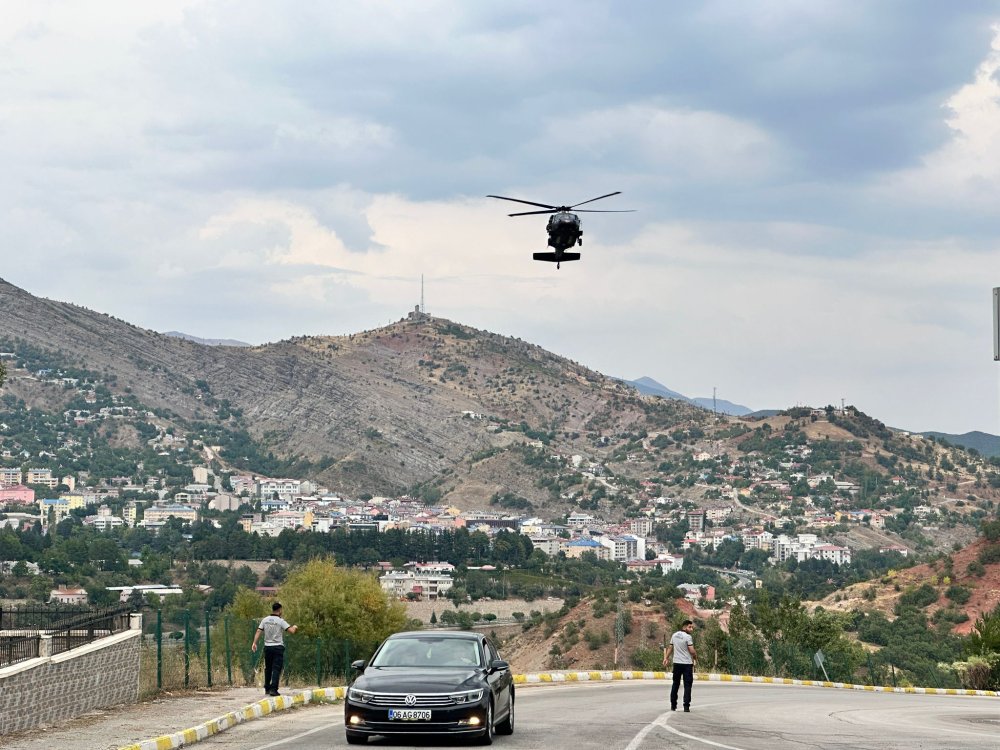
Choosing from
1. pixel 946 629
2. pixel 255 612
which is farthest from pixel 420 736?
pixel 946 629

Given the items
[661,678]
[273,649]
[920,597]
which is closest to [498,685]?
[273,649]

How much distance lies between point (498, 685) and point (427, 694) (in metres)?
1.48

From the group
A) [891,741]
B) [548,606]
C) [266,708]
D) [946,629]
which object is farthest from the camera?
[548,606]

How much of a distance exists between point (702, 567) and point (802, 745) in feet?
574

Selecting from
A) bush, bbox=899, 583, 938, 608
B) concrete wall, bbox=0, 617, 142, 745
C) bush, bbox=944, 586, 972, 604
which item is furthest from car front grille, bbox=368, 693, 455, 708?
bush, bbox=899, 583, 938, 608

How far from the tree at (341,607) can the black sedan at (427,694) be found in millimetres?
34806

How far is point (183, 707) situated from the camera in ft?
70.9

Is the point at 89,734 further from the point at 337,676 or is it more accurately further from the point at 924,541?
the point at 924,541

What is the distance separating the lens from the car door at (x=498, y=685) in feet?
55.9

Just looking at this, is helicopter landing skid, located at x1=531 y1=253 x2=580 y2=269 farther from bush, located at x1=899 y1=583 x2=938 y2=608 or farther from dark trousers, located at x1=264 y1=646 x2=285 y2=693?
bush, located at x1=899 y1=583 x2=938 y2=608

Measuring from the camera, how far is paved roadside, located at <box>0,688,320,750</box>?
1734 cm

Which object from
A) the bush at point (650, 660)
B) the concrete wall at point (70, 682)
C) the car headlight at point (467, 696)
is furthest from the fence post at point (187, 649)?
the bush at point (650, 660)

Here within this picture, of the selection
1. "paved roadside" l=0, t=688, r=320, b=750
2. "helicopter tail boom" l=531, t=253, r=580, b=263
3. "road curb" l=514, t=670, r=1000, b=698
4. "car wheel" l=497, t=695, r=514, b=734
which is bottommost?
"road curb" l=514, t=670, r=1000, b=698

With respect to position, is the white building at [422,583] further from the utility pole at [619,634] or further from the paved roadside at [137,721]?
the paved roadside at [137,721]
